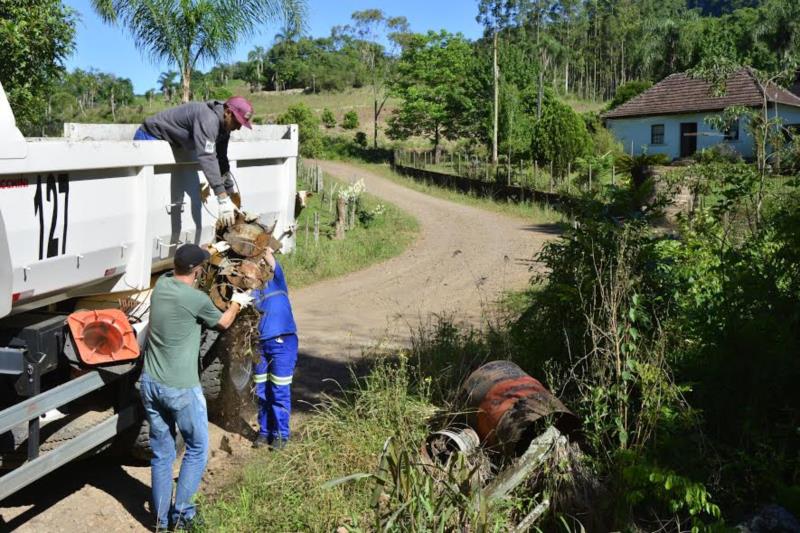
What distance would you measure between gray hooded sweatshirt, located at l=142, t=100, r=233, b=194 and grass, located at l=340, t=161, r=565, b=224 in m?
11.0

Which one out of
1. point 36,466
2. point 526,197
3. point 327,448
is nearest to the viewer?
point 36,466

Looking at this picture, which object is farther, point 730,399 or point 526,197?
point 526,197

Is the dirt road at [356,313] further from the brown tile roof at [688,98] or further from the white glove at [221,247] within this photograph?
the brown tile roof at [688,98]

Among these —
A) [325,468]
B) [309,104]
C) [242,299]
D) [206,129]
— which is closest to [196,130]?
[206,129]

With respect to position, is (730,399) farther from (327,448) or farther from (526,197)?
(526,197)

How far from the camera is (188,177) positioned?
6.18 meters

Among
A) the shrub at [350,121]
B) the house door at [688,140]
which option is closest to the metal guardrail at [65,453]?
the house door at [688,140]

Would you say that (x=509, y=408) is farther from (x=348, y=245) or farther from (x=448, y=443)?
(x=348, y=245)

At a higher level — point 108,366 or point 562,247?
point 562,247

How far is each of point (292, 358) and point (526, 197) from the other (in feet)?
58.4

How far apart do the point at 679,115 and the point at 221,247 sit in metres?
33.9

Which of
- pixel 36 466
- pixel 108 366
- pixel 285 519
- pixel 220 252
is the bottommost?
pixel 285 519

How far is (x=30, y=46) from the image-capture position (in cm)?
1114

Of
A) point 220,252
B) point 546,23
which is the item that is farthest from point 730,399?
point 546,23
